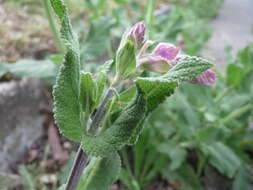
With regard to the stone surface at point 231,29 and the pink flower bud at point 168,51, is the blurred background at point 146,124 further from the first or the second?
the stone surface at point 231,29

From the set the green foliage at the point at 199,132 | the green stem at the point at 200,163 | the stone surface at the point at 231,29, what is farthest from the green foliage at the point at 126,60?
the stone surface at the point at 231,29

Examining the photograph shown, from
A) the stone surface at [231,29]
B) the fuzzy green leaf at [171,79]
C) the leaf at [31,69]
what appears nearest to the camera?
the fuzzy green leaf at [171,79]

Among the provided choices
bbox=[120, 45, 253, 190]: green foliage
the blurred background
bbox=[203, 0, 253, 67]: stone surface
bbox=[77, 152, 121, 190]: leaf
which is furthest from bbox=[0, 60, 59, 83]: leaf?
bbox=[203, 0, 253, 67]: stone surface

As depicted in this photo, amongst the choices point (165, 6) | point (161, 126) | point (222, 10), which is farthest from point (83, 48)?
point (222, 10)

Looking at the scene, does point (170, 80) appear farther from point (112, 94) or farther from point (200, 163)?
point (200, 163)

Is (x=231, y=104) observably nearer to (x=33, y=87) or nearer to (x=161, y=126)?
(x=161, y=126)

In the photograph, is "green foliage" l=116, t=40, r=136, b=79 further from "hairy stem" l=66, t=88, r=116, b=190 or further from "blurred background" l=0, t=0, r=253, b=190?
"blurred background" l=0, t=0, r=253, b=190

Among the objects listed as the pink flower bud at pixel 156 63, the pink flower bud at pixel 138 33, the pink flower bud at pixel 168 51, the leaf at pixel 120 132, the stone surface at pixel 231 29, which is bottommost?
the stone surface at pixel 231 29
